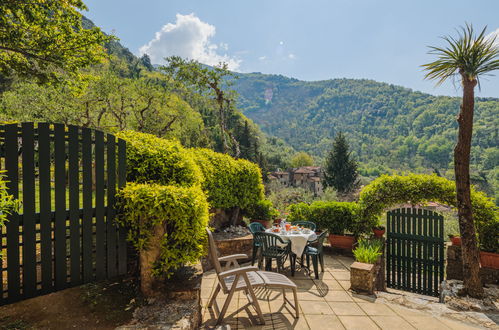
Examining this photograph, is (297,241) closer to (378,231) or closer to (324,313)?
(324,313)

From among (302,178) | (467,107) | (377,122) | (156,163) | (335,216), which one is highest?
(377,122)

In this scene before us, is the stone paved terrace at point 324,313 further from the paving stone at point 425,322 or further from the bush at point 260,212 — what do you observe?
the bush at point 260,212

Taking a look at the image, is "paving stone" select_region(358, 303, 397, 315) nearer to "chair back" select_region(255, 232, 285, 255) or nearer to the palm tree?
"chair back" select_region(255, 232, 285, 255)

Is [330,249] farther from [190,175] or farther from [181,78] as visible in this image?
[181,78]

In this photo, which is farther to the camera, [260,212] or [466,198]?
[260,212]

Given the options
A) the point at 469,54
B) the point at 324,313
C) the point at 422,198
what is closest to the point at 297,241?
the point at 324,313

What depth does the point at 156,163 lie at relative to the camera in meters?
3.69

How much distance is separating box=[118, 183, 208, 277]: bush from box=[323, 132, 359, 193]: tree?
2743cm

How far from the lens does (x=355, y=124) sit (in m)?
88.4

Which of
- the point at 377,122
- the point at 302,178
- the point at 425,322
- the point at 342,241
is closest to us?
the point at 425,322

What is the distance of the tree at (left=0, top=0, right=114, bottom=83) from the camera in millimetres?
4852

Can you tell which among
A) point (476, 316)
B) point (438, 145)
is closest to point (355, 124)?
point (438, 145)

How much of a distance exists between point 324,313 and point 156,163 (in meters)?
3.08

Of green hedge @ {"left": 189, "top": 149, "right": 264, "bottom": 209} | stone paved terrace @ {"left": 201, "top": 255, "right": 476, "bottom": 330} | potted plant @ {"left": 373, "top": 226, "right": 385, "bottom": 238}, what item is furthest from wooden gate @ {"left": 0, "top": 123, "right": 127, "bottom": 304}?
potted plant @ {"left": 373, "top": 226, "right": 385, "bottom": 238}
